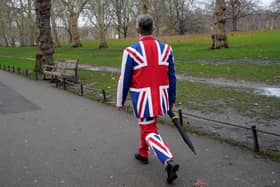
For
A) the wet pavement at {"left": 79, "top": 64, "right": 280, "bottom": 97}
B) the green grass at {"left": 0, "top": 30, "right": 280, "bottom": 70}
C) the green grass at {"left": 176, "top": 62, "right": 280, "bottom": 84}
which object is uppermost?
the green grass at {"left": 0, "top": 30, "right": 280, "bottom": 70}

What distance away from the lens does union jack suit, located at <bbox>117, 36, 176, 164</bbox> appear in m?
3.70

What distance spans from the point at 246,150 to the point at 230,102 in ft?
11.5

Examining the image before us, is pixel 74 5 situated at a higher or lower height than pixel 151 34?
higher

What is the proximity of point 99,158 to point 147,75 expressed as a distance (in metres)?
1.80

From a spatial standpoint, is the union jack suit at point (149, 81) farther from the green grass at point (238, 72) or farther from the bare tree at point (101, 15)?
the bare tree at point (101, 15)

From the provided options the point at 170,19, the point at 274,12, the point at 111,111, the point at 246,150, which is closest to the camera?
the point at 246,150

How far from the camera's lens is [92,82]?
13.2 metres

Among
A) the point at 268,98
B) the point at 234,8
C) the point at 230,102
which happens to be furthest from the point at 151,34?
the point at 234,8

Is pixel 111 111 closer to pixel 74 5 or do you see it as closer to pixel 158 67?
pixel 158 67

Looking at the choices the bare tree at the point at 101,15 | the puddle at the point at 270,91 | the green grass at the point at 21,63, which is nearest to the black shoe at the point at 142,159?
the puddle at the point at 270,91

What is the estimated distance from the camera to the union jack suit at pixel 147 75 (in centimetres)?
369

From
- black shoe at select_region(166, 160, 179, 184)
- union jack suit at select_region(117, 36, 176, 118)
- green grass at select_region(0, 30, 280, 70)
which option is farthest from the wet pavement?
black shoe at select_region(166, 160, 179, 184)

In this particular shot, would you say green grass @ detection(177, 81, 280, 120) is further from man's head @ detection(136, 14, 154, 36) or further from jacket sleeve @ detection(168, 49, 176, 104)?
man's head @ detection(136, 14, 154, 36)

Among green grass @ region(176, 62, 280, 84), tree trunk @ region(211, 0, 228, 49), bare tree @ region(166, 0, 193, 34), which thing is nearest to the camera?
green grass @ region(176, 62, 280, 84)
